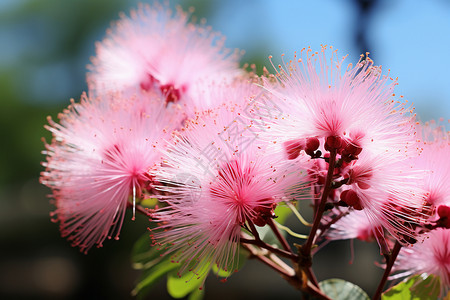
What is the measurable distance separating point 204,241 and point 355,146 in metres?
0.26

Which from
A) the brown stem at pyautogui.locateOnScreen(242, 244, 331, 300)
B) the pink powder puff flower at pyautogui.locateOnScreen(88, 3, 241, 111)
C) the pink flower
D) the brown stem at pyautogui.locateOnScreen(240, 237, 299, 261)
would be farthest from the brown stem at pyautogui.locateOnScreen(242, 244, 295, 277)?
the pink powder puff flower at pyautogui.locateOnScreen(88, 3, 241, 111)

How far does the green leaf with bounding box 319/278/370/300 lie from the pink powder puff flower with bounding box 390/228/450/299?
0.08m

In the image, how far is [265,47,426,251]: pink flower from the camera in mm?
683

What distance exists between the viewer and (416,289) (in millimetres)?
836

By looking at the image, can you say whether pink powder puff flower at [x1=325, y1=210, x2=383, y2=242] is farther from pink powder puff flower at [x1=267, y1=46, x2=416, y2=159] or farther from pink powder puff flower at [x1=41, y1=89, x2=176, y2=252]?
pink powder puff flower at [x1=41, y1=89, x2=176, y2=252]

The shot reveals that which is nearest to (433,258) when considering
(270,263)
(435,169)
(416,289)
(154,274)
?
(416,289)

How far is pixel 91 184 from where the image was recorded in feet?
2.82

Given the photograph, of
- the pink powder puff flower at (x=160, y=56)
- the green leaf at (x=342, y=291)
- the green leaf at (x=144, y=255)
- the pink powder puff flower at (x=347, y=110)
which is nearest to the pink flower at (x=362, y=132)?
the pink powder puff flower at (x=347, y=110)

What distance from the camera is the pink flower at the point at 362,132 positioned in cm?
68

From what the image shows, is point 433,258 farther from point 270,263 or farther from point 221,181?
point 221,181

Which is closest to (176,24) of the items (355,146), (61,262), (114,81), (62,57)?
(114,81)

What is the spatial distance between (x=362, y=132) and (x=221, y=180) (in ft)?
0.69

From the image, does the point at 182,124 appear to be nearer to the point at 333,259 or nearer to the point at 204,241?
the point at 204,241

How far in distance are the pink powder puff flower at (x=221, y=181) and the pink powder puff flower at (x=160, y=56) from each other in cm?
32
